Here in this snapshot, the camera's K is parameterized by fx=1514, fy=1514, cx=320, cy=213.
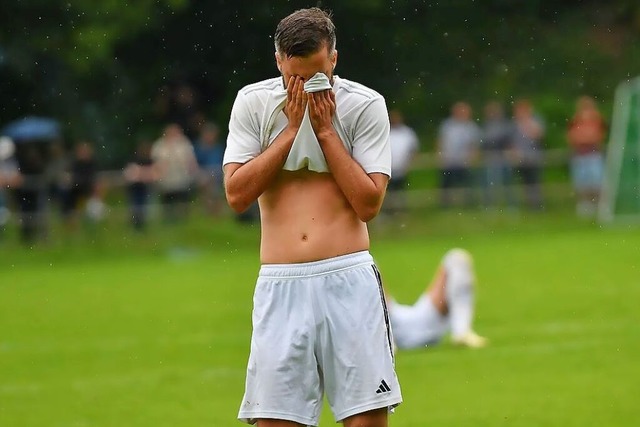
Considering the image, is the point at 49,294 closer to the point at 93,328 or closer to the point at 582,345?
the point at 93,328

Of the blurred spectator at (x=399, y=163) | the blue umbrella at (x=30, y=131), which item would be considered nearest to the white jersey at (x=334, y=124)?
the blurred spectator at (x=399, y=163)

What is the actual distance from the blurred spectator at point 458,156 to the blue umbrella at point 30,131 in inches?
295

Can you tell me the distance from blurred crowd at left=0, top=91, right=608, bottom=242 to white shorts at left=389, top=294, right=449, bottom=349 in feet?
43.7

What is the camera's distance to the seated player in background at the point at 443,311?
464 inches

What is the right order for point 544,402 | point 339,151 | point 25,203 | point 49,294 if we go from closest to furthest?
point 339,151
point 544,402
point 49,294
point 25,203

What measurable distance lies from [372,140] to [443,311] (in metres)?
6.28

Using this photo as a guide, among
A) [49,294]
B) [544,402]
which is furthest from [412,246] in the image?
[544,402]

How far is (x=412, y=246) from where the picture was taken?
23.7 meters

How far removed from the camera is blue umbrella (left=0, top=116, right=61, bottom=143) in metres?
28.1

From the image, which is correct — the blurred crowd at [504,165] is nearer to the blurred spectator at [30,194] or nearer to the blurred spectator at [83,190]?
the blurred spectator at [83,190]

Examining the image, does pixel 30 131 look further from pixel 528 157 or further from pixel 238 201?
pixel 238 201

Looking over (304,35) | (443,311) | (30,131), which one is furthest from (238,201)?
(30,131)

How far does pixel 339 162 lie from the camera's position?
5.71m

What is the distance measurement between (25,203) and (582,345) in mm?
15741
